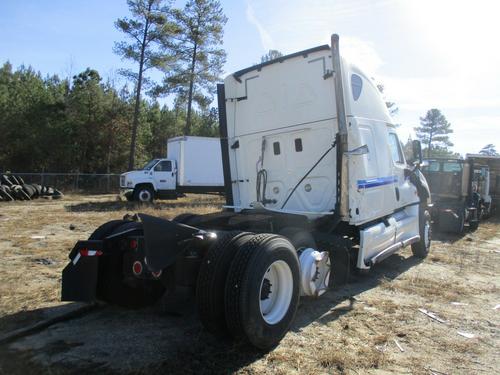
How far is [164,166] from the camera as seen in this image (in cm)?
2359

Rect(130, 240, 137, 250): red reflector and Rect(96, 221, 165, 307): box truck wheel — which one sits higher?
Rect(130, 240, 137, 250): red reflector

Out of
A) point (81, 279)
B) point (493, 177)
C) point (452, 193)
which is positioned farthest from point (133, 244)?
point (493, 177)

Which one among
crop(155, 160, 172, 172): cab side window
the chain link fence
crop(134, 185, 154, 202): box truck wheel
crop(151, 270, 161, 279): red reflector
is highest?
crop(155, 160, 172, 172): cab side window

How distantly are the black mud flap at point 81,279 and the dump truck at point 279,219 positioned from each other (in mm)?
10

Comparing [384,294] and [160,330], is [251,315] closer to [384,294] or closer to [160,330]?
[160,330]

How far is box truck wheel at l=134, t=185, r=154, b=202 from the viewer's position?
22.9 meters

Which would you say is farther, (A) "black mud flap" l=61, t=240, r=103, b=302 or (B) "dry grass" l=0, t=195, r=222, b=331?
(B) "dry grass" l=0, t=195, r=222, b=331

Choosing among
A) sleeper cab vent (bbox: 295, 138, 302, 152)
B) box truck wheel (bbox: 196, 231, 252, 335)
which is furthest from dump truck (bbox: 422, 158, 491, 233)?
box truck wheel (bbox: 196, 231, 252, 335)

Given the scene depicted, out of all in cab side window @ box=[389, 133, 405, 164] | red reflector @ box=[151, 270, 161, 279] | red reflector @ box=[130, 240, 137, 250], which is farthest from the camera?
cab side window @ box=[389, 133, 405, 164]

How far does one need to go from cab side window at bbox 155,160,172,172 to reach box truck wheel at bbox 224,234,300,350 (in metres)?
19.7

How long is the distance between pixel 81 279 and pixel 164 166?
761 inches

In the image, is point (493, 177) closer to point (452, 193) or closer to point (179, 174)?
point (452, 193)

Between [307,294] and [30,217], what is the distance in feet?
39.5

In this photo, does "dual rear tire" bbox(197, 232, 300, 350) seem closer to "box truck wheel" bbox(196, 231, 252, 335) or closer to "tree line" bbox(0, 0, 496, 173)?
"box truck wheel" bbox(196, 231, 252, 335)
